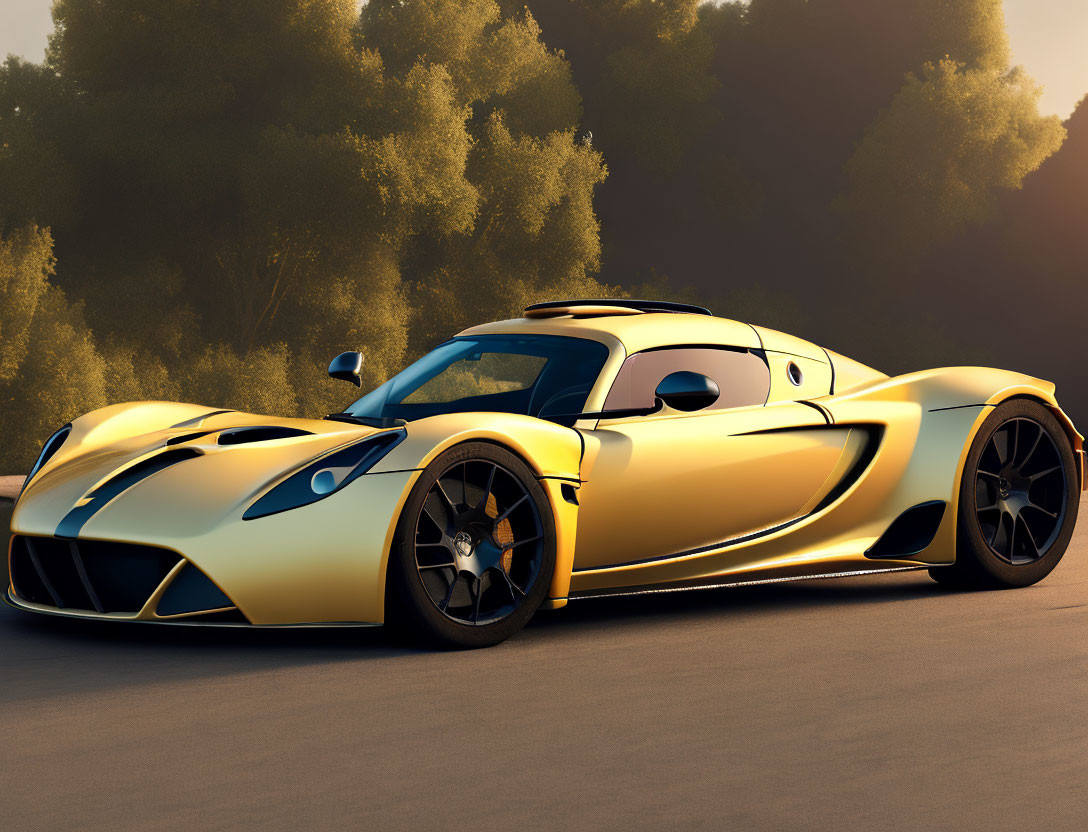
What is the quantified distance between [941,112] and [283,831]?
34.1 meters

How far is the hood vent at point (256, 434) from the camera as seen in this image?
5344 mm

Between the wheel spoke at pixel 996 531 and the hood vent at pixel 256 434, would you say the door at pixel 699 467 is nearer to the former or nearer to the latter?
the wheel spoke at pixel 996 531

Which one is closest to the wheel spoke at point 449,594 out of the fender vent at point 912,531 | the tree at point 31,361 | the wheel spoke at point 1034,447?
the fender vent at point 912,531

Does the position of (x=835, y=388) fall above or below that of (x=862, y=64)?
below

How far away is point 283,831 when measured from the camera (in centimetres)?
305

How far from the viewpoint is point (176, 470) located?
511cm

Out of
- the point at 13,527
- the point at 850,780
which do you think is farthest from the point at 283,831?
the point at 13,527

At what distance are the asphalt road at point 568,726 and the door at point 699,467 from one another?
0.38 metres

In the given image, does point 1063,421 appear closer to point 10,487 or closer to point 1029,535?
point 1029,535

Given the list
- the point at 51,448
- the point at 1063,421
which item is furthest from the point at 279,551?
the point at 1063,421

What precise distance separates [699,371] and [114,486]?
98.0 inches

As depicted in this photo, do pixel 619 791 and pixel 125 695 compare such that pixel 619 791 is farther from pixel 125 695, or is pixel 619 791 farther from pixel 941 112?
pixel 941 112

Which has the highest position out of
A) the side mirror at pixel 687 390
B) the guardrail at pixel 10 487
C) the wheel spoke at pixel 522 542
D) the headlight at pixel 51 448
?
the side mirror at pixel 687 390

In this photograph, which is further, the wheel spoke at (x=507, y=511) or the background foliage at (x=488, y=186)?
the background foliage at (x=488, y=186)
